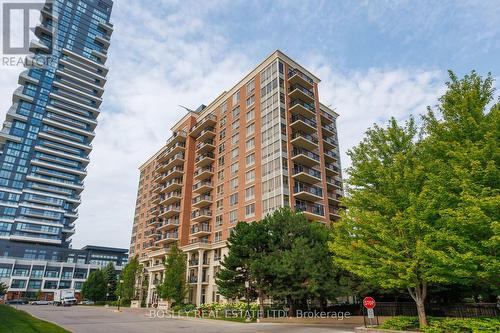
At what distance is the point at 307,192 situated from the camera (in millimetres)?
45625

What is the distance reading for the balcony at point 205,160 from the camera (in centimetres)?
6069

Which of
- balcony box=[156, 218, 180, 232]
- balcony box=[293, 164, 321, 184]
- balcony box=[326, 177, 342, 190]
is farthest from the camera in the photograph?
balcony box=[156, 218, 180, 232]

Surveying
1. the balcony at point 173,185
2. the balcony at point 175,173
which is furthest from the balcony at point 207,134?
the balcony at point 173,185

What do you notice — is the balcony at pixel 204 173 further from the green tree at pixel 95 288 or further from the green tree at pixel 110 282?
the green tree at pixel 110 282

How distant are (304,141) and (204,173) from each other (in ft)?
65.5

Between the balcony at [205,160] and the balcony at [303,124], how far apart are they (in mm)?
17507

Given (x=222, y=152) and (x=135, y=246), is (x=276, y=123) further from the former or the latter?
(x=135, y=246)

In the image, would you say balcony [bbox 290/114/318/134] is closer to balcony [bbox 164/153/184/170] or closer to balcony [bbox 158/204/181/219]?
balcony [bbox 164/153/184/170]

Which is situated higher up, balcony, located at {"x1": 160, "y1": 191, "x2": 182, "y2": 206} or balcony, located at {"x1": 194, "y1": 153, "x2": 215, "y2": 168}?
balcony, located at {"x1": 194, "y1": 153, "x2": 215, "y2": 168}

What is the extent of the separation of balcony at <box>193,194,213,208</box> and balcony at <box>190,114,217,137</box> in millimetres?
13782

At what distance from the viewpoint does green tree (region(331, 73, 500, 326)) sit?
16031mm

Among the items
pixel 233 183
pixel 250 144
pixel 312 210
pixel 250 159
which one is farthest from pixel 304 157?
pixel 233 183

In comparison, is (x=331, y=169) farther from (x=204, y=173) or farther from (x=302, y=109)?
(x=204, y=173)

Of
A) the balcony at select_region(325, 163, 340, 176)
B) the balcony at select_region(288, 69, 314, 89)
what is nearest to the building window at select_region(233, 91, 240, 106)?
the balcony at select_region(288, 69, 314, 89)
